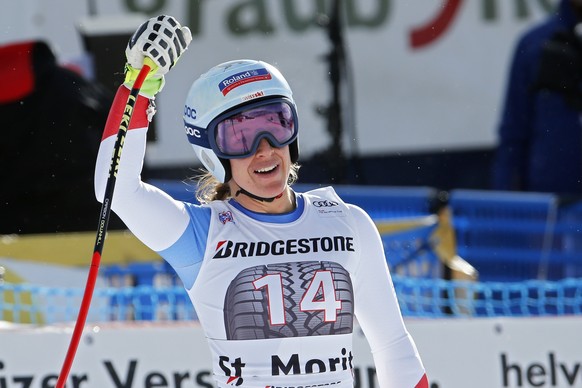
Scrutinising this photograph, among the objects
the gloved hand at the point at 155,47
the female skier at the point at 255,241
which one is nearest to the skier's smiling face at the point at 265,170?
the female skier at the point at 255,241

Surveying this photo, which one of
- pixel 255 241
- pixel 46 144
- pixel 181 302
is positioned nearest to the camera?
pixel 255 241

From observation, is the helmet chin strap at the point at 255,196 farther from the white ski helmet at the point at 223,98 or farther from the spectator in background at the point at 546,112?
the spectator in background at the point at 546,112

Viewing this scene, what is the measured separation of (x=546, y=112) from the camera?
7148mm

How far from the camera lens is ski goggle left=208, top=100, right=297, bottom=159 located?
366cm

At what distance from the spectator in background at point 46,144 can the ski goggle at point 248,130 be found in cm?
289

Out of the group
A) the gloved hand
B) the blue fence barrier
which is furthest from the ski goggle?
the blue fence barrier

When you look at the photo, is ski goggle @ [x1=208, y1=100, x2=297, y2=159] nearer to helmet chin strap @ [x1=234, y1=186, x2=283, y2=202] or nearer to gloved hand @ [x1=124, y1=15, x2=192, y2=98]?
helmet chin strap @ [x1=234, y1=186, x2=283, y2=202]

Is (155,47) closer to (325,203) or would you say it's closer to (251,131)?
(251,131)

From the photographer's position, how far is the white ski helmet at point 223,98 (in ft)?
12.1

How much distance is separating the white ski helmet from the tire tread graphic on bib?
0.32 meters

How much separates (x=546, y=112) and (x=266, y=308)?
3.92m

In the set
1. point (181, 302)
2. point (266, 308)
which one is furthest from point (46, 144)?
point (266, 308)

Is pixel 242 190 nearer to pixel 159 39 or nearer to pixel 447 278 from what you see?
pixel 159 39

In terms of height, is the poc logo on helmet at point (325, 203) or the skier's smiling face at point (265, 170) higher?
the skier's smiling face at point (265, 170)
